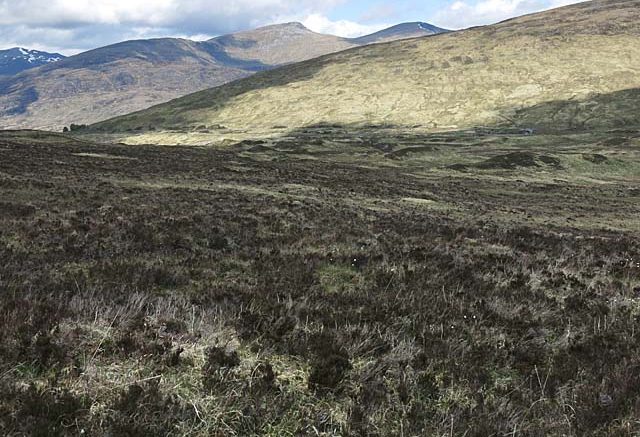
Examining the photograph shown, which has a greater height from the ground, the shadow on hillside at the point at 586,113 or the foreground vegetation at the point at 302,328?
the foreground vegetation at the point at 302,328

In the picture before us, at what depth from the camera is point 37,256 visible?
12102mm

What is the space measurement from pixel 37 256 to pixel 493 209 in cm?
3527

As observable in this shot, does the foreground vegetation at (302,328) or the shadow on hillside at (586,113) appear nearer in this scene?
the foreground vegetation at (302,328)

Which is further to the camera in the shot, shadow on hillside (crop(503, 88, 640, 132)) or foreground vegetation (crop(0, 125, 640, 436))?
shadow on hillside (crop(503, 88, 640, 132))

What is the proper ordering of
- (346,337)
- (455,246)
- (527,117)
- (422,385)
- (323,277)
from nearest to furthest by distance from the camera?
(422,385), (346,337), (323,277), (455,246), (527,117)

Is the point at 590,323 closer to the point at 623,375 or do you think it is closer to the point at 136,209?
the point at 623,375

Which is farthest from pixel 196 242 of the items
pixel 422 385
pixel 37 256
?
pixel 422 385

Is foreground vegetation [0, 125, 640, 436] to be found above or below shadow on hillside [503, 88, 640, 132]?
above

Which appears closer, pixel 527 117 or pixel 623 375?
pixel 623 375

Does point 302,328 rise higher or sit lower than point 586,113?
higher

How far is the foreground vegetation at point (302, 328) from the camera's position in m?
5.37

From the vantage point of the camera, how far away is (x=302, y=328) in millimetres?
7680

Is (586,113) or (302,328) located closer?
(302,328)

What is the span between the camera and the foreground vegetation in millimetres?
5371
